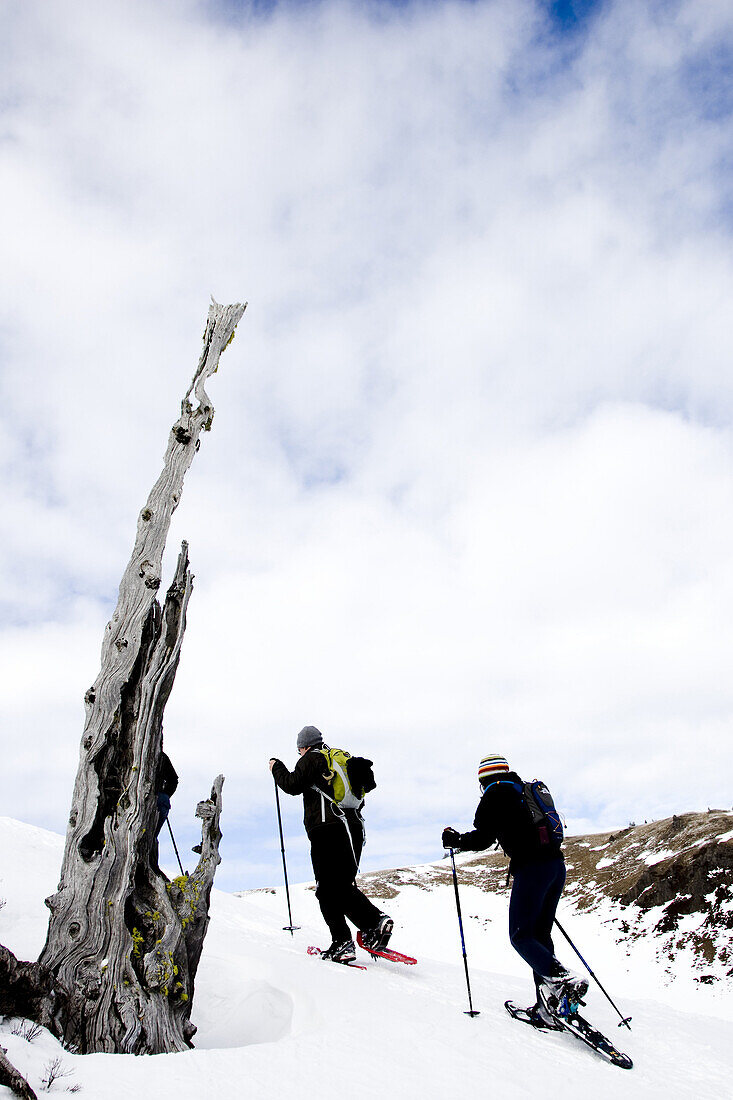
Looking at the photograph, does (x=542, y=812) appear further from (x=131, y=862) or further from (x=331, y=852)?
(x=131, y=862)

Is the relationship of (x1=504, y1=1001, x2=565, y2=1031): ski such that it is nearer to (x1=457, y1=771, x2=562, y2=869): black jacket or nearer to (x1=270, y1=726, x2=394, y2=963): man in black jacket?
(x1=457, y1=771, x2=562, y2=869): black jacket

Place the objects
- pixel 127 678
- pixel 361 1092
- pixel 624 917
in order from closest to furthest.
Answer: pixel 361 1092
pixel 127 678
pixel 624 917

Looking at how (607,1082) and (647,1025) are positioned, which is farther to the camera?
(647,1025)

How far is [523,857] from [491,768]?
2.62ft

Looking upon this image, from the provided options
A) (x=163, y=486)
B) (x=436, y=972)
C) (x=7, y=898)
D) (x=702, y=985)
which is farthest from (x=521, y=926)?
(x=702, y=985)

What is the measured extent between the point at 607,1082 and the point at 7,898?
647 centimetres

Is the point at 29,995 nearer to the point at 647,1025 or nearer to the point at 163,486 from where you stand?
the point at 163,486

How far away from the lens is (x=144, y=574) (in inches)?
249

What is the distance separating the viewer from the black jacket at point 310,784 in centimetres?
730

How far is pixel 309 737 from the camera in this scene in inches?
312

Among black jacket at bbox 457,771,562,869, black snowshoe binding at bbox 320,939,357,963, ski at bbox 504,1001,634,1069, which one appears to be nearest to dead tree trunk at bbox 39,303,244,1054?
black snowshoe binding at bbox 320,939,357,963

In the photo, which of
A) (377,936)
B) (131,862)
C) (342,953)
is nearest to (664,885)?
(377,936)

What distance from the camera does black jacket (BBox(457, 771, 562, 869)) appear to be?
20.5 feet

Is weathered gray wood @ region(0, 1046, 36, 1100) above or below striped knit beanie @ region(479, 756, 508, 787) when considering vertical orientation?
below
